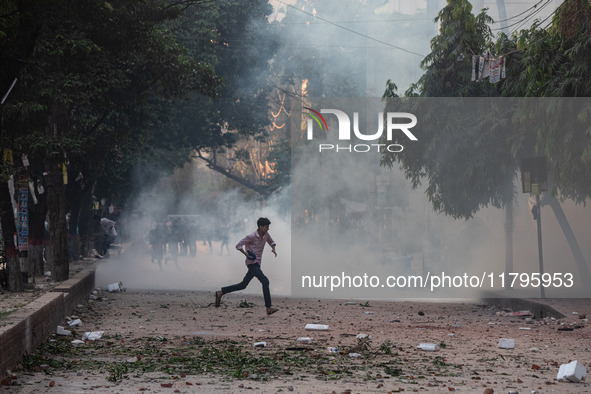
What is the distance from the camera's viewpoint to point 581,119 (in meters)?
14.5

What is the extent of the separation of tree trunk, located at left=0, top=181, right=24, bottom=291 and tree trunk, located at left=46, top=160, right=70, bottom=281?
201 cm

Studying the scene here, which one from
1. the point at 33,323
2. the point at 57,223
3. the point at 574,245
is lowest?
the point at 33,323

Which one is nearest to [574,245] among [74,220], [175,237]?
[74,220]

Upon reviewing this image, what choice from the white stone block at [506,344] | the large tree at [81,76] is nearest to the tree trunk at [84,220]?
the large tree at [81,76]

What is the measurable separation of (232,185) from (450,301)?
6069 cm

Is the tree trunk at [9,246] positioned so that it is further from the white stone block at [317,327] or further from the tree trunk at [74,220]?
the tree trunk at [74,220]

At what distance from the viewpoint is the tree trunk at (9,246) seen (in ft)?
45.7

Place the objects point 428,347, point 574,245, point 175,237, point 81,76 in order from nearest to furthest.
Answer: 1. point 428,347
2. point 81,76
3. point 574,245
4. point 175,237

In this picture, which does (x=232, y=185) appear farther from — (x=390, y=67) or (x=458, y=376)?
(x=458, y=376)

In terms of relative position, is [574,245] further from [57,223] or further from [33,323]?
[33,323]

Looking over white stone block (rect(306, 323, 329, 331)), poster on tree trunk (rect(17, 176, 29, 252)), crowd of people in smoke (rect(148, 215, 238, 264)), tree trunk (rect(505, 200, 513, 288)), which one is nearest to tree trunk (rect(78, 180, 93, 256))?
crowd of people in smoke (rect(148, 215, 238, 264))

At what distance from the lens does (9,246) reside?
46.1 feet

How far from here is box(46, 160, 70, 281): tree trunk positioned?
16156 millimetres

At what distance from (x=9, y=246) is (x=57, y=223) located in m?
2.57
